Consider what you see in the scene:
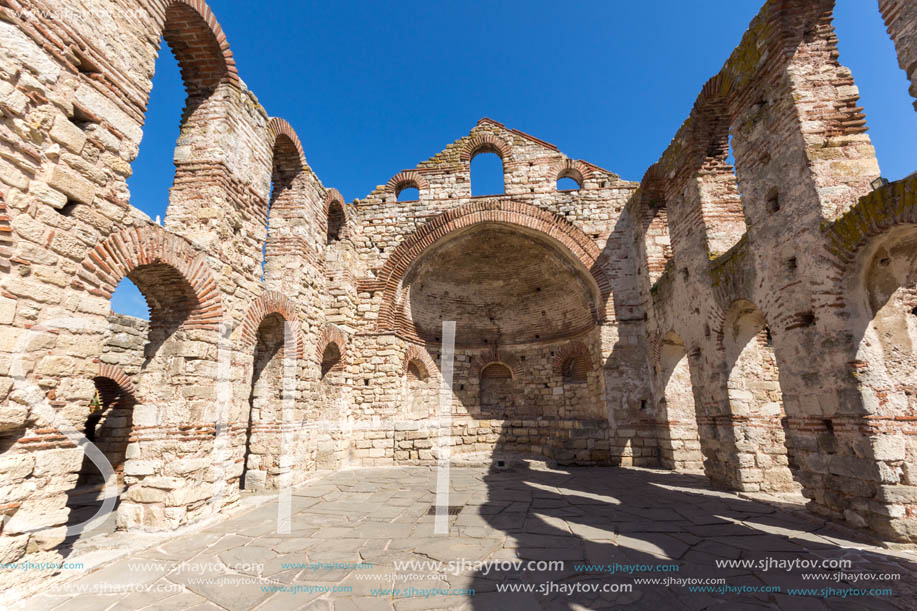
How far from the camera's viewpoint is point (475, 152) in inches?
482

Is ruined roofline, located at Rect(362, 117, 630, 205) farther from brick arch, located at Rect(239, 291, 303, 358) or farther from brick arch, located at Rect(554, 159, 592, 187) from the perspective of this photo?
brick arch, located at Rect(239, 291, 303, 358)

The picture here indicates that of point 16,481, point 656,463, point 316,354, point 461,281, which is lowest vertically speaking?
point 656,463

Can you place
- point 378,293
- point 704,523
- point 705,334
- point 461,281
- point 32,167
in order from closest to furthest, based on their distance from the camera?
point 32,167, point 704,523, point 705,334, point 378,293, point 461,281

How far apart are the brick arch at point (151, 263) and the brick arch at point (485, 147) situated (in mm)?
8620

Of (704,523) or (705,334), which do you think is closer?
(704,523)

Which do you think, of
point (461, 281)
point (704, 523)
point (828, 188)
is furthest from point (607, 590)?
point (461, 281)

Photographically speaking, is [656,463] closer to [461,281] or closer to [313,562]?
[461,281]

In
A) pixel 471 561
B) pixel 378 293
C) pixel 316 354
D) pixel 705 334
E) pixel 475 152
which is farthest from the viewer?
pixel 475 152

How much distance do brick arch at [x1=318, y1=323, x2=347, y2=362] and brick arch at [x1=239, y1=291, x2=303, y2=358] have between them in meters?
1.08

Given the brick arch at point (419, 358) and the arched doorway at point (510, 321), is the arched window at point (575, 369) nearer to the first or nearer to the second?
the arched doorway at point (510, 321)

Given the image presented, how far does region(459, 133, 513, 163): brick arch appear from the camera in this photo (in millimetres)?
11930

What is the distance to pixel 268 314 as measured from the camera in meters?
6.72

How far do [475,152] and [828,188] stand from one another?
358 inches

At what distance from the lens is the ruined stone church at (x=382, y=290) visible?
3.39 meters
